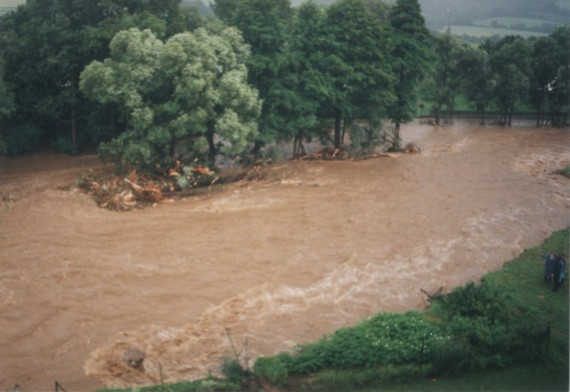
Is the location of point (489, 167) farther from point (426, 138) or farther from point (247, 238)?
point (247, 238)

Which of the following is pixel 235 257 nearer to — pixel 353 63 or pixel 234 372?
pixel 234 372

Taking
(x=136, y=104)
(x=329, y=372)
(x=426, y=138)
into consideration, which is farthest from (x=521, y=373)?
(x=426, y=138)

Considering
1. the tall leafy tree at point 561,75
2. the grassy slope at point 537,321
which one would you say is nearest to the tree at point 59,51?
the grassy slope at point 537,321

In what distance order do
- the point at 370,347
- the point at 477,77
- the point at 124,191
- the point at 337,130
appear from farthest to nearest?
the point at 477,77, the point at 337,130, the point at 124,191, the point at 370,347

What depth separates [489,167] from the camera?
1329 inches

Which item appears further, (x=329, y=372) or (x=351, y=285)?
(x=351, y=285)

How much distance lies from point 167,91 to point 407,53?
1588 cm

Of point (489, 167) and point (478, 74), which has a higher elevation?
point (478, 74)

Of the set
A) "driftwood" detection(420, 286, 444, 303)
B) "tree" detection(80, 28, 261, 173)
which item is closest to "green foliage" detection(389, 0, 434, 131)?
"tree" detection(80, 28, 261, 173)

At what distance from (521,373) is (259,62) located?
22.4 metres

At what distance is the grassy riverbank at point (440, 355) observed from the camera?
40.8 feet

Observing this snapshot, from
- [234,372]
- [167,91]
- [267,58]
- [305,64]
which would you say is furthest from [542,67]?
[234,372]

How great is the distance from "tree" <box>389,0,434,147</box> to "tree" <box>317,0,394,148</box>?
64.5 inches

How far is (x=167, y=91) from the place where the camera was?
28.4m
